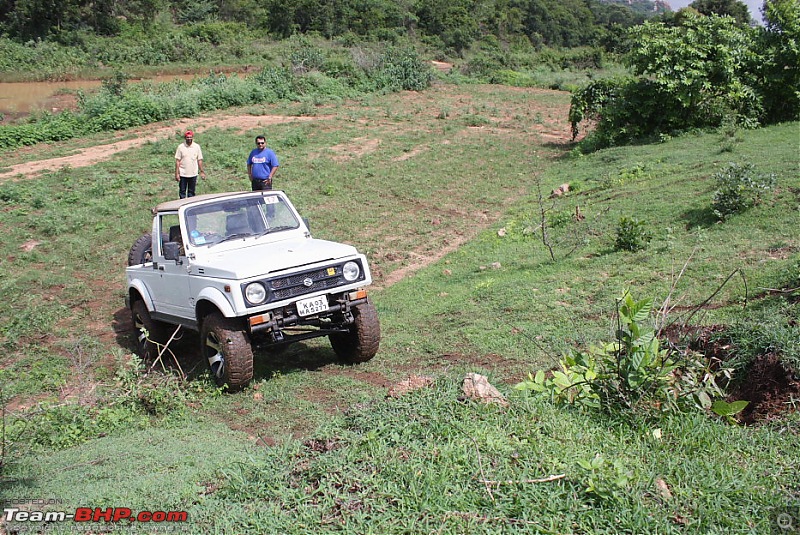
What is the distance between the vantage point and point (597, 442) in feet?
13.3

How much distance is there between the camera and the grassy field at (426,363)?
3.58 m

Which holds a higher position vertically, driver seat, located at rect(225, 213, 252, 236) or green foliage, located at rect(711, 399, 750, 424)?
driver seat, located at rect(225, 213, 252, 236)

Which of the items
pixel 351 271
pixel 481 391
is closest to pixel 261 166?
pixel 351 271

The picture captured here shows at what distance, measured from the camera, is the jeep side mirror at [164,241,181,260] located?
261 inches

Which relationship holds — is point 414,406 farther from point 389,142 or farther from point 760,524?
point 389,142

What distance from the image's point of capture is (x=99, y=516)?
11.9 ft

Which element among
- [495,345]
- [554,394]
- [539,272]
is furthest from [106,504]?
[539,272]

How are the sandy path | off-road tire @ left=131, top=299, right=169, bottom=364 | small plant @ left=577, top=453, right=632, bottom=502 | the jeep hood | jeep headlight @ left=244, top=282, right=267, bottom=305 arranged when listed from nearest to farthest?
small plant @ left=577, top=453, right=632, bottom=502, jeep headlight @ left=244, top=282, right=267, bottom=305, the jeep hood, off-road tire @ left=131, top=299, right=169, bottom=364, the sandy path

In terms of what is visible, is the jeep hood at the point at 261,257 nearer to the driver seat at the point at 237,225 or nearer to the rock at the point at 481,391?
the driver seat at the point at 237,225

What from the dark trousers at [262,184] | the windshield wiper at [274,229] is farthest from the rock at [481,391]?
the dark trousers at [262,184]

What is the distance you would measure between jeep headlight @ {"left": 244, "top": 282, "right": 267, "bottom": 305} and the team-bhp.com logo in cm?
249

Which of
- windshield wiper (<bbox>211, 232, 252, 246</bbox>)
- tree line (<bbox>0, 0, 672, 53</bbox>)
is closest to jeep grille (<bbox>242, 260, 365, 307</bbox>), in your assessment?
windshield wiper (<bbox>211, 232, 252, 246</bbox>)

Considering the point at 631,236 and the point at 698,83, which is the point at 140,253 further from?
the point at 698,83

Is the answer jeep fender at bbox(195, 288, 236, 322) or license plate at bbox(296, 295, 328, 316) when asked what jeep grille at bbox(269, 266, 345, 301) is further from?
A: jeep fender at bbox(195, 288, 236, 322)
